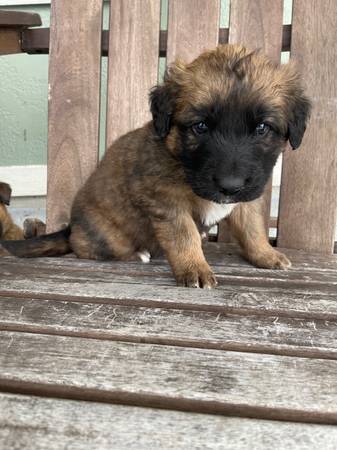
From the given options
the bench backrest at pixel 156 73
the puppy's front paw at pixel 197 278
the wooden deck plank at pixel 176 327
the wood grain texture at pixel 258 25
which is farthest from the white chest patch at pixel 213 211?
the wooden deck plank at pixel 176 327

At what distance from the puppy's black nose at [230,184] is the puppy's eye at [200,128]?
255 millimetres

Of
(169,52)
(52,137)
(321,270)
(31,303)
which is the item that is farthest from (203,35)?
(31,303)

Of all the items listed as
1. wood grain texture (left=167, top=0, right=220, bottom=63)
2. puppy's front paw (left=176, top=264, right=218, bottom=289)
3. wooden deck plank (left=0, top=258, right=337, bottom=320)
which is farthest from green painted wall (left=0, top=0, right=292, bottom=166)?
puppy's front paw (left=176, top=264, right=218, bottom=289)

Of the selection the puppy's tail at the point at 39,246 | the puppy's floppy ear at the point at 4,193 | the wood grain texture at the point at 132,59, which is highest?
the wood grain texture at the point at 132,59

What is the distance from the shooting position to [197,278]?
212cm

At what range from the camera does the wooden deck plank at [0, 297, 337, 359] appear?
4.83 ft

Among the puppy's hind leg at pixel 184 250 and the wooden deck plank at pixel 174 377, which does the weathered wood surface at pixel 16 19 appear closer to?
the puppy's hind leg at pixel 184 250

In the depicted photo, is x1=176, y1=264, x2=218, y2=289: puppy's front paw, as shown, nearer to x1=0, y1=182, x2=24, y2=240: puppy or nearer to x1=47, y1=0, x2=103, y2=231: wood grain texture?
x1=47, y1=0, x2=103, y2=231: wood grain texture

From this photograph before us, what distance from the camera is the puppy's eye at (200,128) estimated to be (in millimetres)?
2111

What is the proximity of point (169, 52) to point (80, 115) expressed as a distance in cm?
68

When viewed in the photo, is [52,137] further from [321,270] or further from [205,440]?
[205,440]

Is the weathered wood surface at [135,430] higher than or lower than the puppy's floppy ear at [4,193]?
lower

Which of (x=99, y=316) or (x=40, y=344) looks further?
(x=99, y=316)

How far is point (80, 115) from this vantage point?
3117mm
